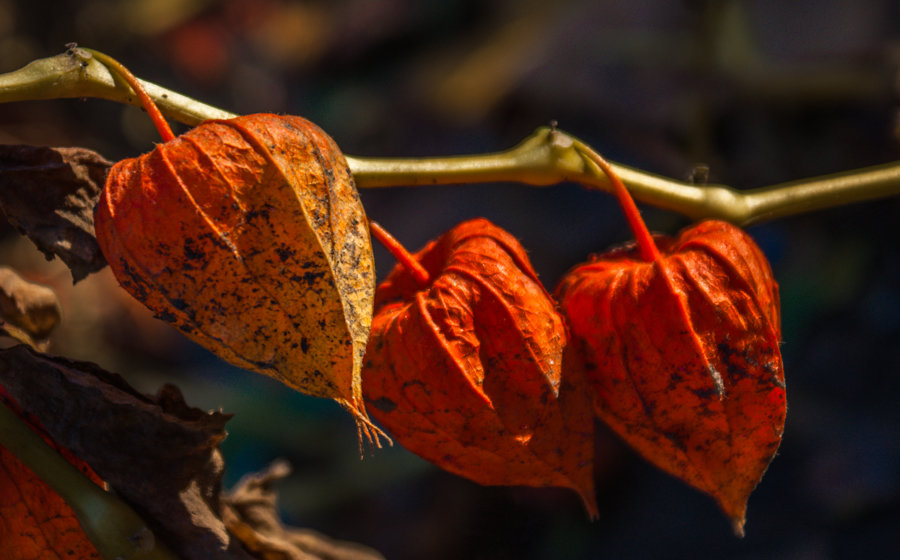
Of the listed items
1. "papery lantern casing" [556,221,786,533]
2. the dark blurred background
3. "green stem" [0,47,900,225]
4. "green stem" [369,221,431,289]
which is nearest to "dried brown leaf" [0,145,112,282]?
"green stem" [0,47,900,225]

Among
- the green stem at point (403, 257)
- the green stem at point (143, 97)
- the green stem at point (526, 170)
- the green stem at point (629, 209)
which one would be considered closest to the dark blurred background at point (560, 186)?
the green stem at point (526, 170)

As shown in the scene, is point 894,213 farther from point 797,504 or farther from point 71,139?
point 71,139

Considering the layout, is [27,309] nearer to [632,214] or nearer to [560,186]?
[632,214]

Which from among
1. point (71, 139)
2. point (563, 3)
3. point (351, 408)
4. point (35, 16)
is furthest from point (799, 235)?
point (35, 16)

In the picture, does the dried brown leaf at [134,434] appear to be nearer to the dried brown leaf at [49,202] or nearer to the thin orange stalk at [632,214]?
the dried brown leaf at [49,202]

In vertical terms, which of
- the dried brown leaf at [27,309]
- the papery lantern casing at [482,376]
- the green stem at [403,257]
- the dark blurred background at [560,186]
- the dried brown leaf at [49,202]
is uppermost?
the dried brown leaf at [49,202]

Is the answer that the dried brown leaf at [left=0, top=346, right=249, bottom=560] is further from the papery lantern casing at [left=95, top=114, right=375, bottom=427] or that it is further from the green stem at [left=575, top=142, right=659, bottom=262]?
the green stem at [left=575, top=142, right=659, bottom=262]

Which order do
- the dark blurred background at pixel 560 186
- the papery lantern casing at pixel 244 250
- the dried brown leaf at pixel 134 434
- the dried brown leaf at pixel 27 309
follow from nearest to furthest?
the papery lantern casing at pixel 244 250 → the dried brown leaf at pixel 134 434 → the dried brown leaf at pixel 27 309 → the dark blurred background at pixel 560 186
